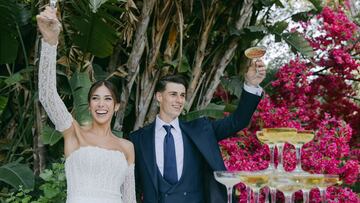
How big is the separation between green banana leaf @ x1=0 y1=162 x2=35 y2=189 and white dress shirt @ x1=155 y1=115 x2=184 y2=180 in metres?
1.42

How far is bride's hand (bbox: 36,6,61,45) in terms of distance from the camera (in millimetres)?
2607

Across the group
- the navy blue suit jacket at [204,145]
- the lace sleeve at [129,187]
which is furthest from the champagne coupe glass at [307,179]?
the lace sleeve at [129,187]

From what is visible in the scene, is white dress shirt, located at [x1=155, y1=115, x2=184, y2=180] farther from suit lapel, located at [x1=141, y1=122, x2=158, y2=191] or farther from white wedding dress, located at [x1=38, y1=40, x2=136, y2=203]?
white wedding dress, located at [x1=38, y1=40, x2=136, y2=203]

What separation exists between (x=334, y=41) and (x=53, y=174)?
3.25 meters

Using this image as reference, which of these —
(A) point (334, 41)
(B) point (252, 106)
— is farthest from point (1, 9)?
(A) point (334, 41)

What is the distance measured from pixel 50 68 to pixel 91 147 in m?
0.48

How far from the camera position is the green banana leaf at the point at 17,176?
4172mm

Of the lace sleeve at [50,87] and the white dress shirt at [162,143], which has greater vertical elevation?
the lace sleeve at [50,87]

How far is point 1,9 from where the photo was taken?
477 cm

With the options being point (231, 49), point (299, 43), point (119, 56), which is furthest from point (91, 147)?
point (299, 43)

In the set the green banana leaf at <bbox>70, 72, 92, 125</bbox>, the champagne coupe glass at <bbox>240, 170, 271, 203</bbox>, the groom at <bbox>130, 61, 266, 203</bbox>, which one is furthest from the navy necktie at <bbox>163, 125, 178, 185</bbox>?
the green banana leaf at <bbox>70, 72, 92, 125</bbox>

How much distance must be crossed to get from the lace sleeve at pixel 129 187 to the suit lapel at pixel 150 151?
0.09 metres

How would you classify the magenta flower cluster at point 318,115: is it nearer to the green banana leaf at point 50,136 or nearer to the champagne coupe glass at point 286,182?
the green banana leaf at point 50,136

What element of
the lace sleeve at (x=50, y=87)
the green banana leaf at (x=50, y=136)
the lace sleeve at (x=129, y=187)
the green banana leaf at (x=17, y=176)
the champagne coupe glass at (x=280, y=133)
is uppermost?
the lace sleeve at (x=50, y=87)
